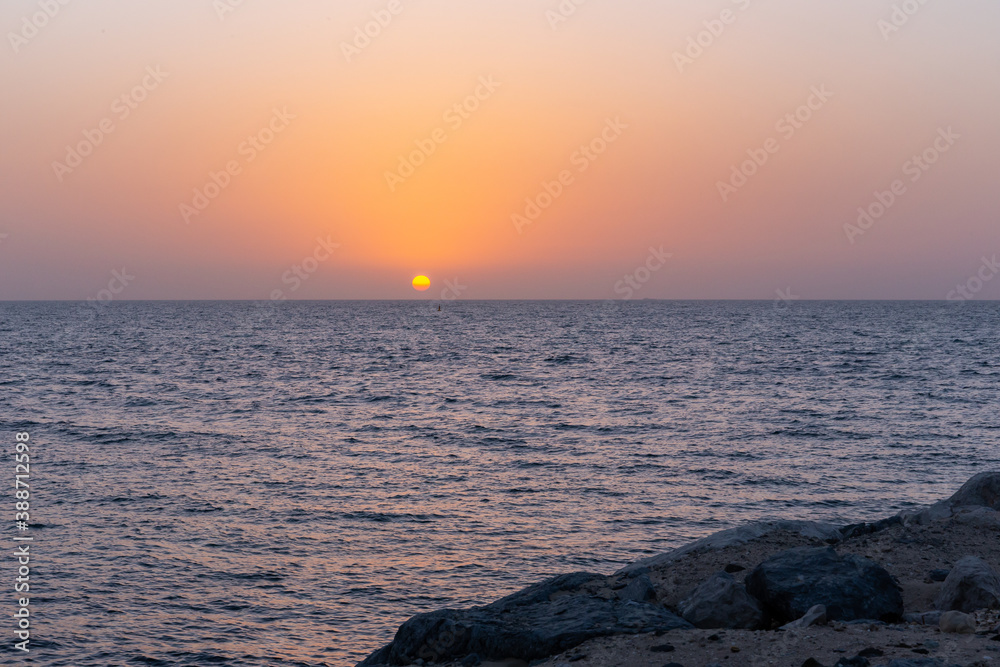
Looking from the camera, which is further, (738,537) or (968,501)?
(968,501)

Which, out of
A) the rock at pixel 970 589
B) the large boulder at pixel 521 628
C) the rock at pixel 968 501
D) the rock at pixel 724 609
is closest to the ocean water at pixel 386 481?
the large boulder at pixel 521 628

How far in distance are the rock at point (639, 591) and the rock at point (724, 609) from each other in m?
0.71

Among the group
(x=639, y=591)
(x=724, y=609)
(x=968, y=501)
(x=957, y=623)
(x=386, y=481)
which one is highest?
(x=957, y=623)

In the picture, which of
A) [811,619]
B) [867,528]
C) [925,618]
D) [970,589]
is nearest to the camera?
[811,619]

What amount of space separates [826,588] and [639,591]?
2.43 m

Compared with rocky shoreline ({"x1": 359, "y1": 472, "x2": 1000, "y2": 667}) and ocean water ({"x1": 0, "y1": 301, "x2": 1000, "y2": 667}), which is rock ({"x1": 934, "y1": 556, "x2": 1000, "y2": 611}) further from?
ocean water ({"x1": 0, "y1": 301, "x2": 1000, "y2": 667})

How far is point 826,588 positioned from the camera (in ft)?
33.4

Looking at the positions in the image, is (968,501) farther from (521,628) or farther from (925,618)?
(521,628)

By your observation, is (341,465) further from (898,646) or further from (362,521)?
(898,646)

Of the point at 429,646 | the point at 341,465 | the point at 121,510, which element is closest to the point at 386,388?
the point at 341,465

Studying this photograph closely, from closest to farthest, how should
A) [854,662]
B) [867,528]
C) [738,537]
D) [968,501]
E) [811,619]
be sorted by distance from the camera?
[854,662] < [811,619] < [738,537] < [867,528] < [968,501]

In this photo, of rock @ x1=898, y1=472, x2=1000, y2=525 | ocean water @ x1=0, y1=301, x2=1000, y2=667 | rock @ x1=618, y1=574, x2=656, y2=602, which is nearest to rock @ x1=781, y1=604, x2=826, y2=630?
rock @ x1=618, y1=574, x2=656, y2=602

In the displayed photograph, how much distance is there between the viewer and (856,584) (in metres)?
10.2

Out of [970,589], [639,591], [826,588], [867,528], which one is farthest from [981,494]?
[639,591]
